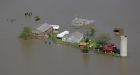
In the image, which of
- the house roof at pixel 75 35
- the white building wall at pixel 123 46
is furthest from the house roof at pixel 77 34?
the white building wall at pixel 123 46

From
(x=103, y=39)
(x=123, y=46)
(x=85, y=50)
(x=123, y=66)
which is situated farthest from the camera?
(x=103, y=39)

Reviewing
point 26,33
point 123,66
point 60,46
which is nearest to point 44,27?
point 26,33

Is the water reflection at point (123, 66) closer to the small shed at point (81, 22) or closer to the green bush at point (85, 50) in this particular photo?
the green bush at point (85, 50)

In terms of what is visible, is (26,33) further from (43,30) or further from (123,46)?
(123,46)

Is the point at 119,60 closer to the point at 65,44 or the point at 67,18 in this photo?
the point at 65,44

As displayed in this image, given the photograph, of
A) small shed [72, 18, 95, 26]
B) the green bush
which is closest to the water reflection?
the green bush

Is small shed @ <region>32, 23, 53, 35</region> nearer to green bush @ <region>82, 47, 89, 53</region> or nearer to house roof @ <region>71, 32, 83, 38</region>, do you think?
house roof @ <region>71, 32, 83, 38</region>
